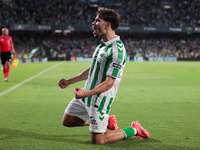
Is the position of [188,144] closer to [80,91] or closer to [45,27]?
[80,91]

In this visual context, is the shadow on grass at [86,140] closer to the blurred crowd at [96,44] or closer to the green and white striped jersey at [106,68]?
the green and white striped jersey at [106,68]

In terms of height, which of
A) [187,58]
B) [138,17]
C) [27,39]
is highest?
[138,17]

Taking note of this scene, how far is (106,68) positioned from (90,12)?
46.4 meters

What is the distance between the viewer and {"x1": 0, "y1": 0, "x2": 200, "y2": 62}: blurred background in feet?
149

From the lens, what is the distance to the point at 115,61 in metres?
3.54

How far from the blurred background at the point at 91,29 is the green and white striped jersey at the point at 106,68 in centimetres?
3899

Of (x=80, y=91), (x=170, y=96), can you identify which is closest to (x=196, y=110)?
(x=170, y=96)

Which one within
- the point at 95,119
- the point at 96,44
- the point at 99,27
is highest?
the point at 99,27

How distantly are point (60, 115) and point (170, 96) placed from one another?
4004 millimetres

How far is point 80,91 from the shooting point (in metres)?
3.31

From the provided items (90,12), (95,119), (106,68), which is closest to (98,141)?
(95,119)

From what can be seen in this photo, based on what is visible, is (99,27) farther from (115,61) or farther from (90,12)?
(90,12)

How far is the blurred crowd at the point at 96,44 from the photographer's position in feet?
152

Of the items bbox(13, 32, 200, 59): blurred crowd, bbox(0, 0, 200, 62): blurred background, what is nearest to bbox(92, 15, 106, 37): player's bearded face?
bbox(0, 0, 200, 62): blurred background
